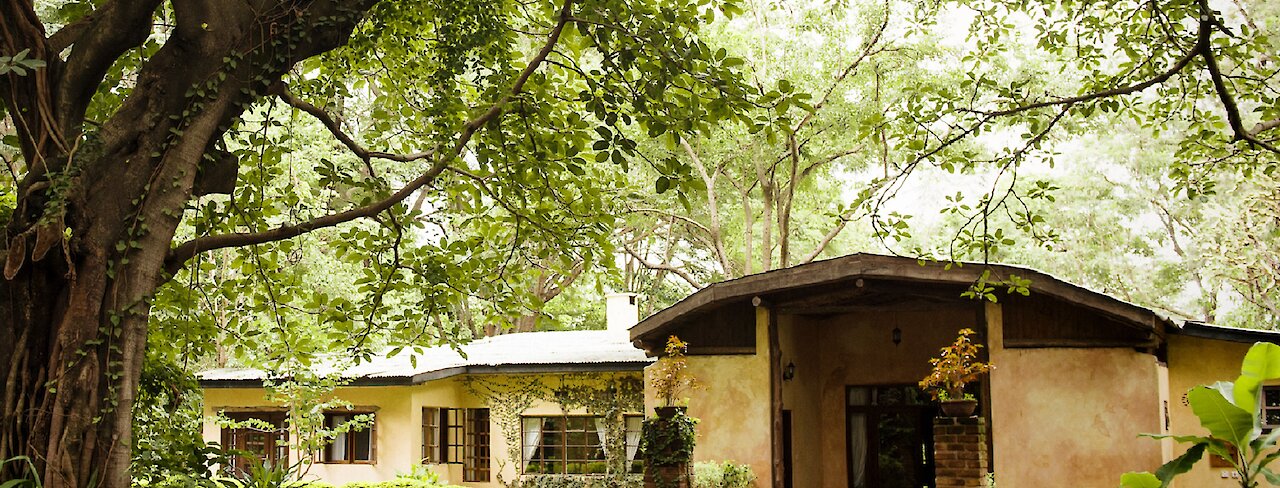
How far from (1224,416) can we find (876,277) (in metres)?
9.15

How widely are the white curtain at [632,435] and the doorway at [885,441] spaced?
3629 millimetres

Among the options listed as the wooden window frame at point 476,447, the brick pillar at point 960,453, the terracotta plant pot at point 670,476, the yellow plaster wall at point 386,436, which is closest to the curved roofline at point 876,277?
the brick pillar at point 960,453

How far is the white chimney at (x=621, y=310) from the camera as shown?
20.0m

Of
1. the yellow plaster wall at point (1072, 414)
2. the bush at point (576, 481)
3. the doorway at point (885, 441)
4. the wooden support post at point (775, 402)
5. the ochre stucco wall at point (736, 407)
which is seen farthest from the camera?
the bush at point (576, 481)

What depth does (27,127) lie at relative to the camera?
469 cm

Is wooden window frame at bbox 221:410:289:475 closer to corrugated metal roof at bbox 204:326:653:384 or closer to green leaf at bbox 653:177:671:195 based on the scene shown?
corrugated metal roof at bbox 204:326:653:384

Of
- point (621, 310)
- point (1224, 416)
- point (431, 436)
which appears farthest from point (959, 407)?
point (431, 436)

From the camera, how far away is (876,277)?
12289 mm

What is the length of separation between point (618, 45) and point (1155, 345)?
29.2 feet

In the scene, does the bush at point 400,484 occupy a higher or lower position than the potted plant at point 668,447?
lower

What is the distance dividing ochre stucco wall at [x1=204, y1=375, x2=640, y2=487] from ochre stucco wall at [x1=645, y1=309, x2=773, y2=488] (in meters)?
4.67

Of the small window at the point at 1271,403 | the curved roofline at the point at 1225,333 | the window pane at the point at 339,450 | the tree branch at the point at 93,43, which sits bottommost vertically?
the window pane at the point at 339,450

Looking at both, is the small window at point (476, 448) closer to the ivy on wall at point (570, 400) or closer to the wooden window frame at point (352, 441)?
the ivy on wall at point (570, 400)

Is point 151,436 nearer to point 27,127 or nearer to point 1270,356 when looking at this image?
point 27,127
